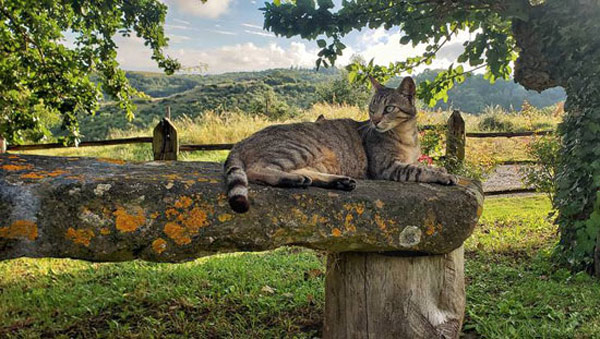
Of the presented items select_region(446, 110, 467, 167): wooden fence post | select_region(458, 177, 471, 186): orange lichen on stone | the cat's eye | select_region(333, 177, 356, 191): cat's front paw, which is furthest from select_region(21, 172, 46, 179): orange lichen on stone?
select_region(446, 110, 467, 167): wooden fence post

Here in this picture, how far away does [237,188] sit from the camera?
88.4 inches

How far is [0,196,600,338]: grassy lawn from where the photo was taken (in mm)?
3436

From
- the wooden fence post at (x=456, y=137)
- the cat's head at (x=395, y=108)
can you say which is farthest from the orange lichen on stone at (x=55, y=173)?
the wooden fence post at (x=456, y=137)

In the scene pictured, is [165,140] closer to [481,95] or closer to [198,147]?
[198,147]

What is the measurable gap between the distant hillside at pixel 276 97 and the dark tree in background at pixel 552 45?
12102 millimetres

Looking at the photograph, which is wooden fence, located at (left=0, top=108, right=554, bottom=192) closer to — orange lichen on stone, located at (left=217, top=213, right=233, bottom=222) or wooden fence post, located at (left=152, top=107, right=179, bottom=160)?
wooden fence post, located at (left=152, top=107, right=179, bottom=160)

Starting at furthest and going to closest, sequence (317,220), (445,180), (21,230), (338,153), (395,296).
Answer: (338,153) → (445,180) → (395,296) → (317,220) → (21,230)

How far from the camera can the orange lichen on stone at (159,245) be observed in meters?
2.16

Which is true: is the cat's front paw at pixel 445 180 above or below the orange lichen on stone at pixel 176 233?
above

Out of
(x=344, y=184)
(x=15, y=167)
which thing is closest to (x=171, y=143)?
(x=15, y=167)

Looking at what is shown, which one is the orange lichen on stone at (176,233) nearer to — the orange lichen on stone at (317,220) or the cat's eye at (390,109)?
the orange lichen on stone at (317,220)

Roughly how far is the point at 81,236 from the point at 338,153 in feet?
6.04

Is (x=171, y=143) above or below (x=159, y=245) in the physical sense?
above

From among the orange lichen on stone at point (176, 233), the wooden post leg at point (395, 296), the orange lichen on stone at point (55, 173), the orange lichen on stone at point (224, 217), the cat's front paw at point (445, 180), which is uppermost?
the orange lichen on stone at point (55, 173)
